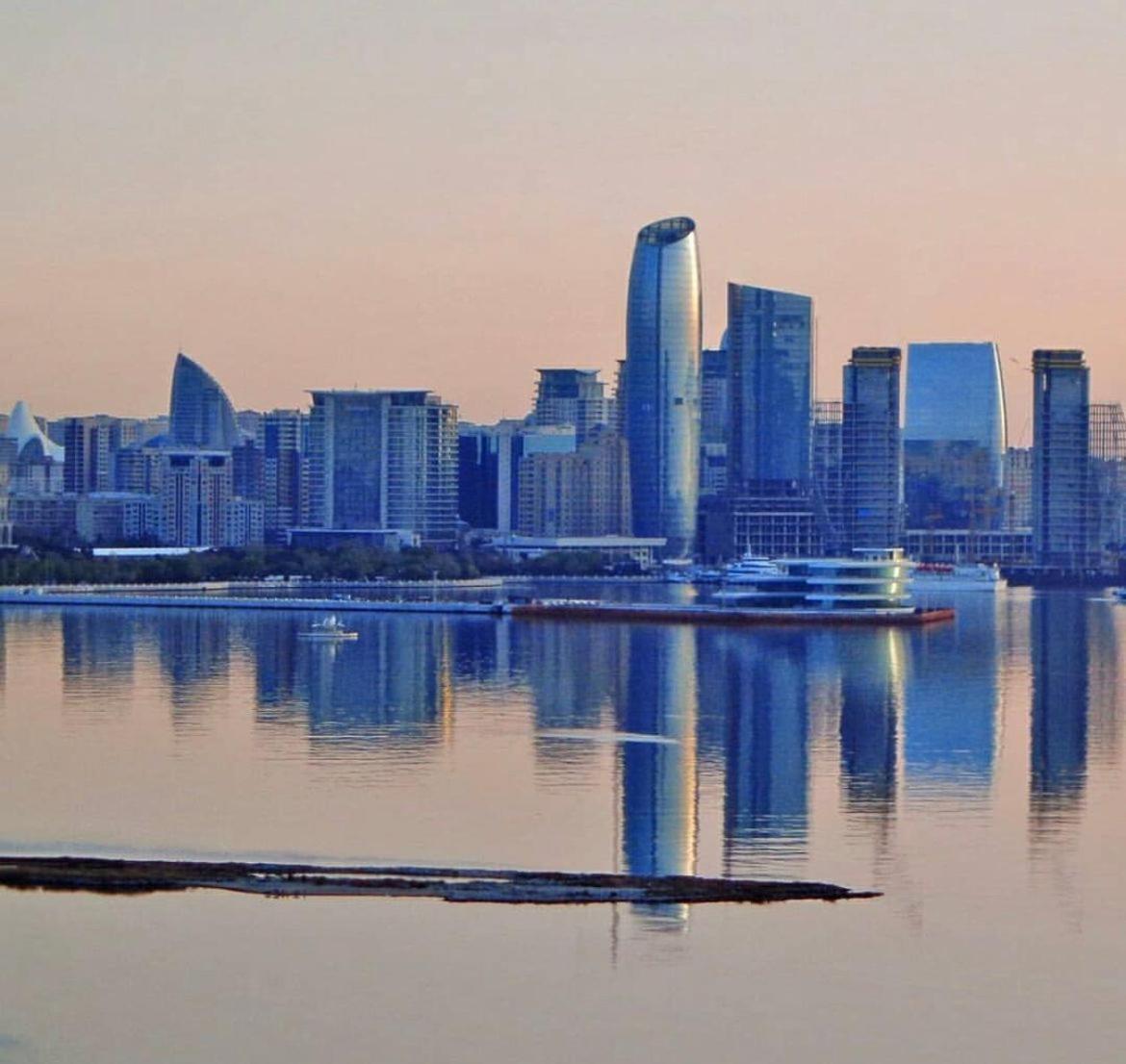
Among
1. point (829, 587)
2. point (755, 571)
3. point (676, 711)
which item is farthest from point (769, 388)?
point (676, 711)

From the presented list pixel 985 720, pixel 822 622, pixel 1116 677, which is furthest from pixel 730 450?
pixel 985 720

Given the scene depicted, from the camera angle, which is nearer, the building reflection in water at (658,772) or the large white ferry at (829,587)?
the building reflection in water at (658,772)

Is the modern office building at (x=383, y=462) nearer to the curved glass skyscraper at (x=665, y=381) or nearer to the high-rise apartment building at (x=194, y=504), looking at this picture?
the high-rise apartment building at (x=194, y=504)

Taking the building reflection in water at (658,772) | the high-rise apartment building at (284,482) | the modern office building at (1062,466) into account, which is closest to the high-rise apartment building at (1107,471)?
the modern office building at (1062,466)

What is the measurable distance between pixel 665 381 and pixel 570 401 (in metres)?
18.8

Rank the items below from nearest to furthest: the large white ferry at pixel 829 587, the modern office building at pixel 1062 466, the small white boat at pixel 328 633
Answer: the small white boat at pixel 328 633
the large white ferry at pixel 829 587
the modern office building at pixel 1062 466

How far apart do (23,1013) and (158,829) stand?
14.8 ft

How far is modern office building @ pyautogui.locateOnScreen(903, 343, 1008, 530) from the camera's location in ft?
283

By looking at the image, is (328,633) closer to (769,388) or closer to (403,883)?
(403,883)

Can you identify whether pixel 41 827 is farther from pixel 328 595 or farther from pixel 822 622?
pixel 328 595

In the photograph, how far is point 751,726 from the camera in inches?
951

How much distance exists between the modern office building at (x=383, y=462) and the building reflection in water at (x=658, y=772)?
51.6 m

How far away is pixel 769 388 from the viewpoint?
86125 millimetres

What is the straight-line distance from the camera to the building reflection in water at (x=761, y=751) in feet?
55.2
